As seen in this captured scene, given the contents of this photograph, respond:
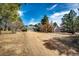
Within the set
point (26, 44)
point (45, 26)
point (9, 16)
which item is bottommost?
point (26, 44)

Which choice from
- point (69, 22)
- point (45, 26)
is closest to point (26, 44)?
point (45, 26)

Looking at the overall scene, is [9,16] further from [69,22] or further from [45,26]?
[69,22]

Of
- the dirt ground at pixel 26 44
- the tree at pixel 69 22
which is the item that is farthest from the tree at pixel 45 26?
the tree at pixel 69 22

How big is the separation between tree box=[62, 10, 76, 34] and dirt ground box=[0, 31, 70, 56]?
3.2 inches

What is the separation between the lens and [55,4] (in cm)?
Answer: 153

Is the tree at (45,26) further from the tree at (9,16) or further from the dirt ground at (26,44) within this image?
the tree at (9,16)

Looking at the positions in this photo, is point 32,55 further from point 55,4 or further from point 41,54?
point 55,4

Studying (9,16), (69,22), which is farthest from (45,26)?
(9,16)

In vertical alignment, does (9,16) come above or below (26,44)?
above

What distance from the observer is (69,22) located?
1.54 meters

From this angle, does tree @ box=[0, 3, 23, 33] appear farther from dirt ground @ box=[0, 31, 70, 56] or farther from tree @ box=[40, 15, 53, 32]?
tree @ box=[40, 15, 53, 32]

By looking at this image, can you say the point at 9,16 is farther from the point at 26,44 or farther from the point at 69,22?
the point at 69,22

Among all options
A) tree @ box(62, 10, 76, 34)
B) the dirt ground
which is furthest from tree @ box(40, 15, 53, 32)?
tree @ box(62, 10, 76, 34)

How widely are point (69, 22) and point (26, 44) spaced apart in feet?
1.67
